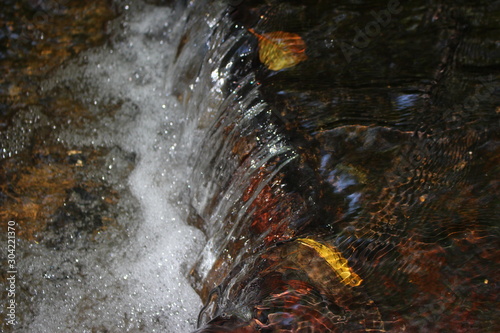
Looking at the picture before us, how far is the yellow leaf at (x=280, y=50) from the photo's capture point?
2764mm

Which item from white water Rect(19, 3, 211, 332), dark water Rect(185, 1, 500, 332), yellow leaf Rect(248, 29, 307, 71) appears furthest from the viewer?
yellow leaf Rect(248, 29, 307, 71)

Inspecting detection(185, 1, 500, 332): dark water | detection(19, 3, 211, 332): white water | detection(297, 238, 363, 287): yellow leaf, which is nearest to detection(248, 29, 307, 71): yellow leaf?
detection(185, 1, 500, 332): dark water

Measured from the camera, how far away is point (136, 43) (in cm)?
382

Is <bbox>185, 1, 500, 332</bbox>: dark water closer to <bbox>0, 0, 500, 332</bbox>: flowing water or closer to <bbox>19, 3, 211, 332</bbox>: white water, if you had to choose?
<bbox>0, 0, 500, 332</bbox>: flowing water

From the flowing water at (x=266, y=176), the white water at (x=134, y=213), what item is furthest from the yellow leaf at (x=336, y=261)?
the white water at (x=134, y=213)

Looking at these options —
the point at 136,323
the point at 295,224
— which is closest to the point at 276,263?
the point at 295,224

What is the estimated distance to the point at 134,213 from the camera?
2904 millimetres

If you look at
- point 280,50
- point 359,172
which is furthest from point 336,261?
point 280,50

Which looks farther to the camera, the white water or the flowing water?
the white water

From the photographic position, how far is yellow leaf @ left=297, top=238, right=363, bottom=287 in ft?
6.30

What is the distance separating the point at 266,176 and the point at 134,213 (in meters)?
0.97

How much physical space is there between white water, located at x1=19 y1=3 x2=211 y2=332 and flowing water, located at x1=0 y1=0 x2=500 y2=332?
12mm

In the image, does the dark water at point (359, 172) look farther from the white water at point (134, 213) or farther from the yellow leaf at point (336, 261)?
the white water at point (134, 213)

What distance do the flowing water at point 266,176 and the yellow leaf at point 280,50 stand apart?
5cm
